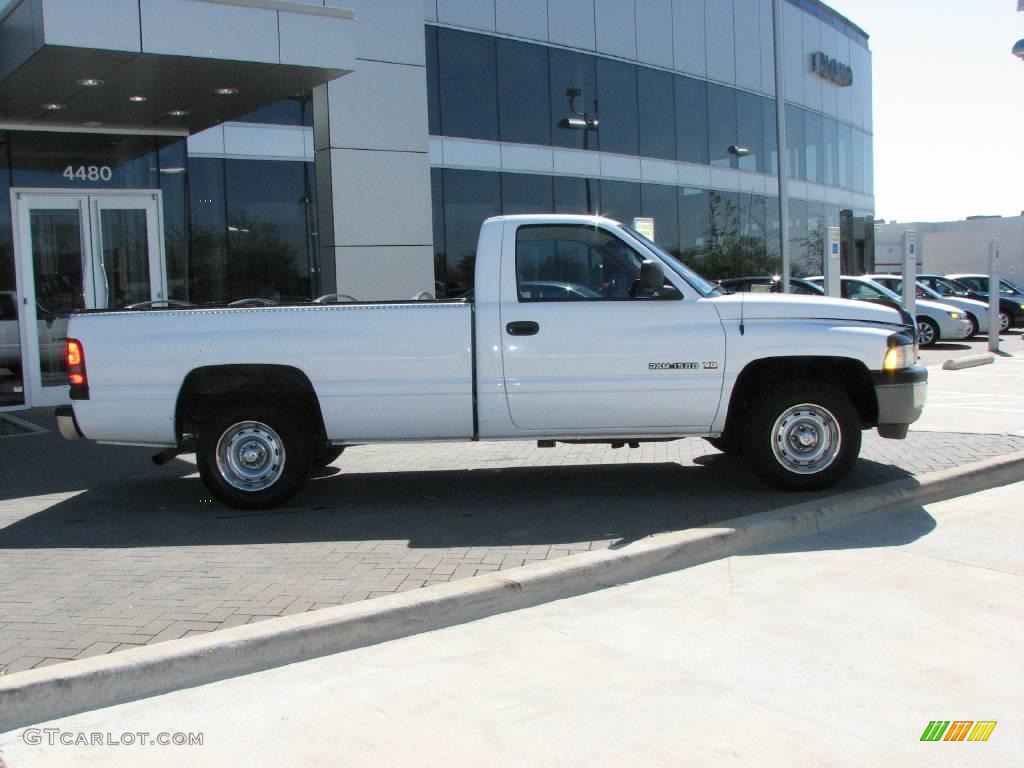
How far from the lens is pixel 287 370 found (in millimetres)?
7215

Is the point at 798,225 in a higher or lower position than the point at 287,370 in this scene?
higher

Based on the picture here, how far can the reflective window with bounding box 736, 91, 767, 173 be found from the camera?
27.9 m

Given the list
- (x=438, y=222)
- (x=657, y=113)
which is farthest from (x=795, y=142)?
(x=438, y=222)

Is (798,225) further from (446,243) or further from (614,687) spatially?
(614,687)

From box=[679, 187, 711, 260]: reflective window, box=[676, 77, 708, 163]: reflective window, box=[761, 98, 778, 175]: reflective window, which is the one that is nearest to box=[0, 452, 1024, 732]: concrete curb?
box=[679, 187, 711, 260]: reflective window

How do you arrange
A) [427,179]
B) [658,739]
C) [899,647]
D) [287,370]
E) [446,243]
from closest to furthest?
[658,739] → [899,647] → [287,370] → [427,179] → [446,243]

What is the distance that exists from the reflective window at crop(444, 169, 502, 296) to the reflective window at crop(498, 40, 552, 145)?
1233 mm

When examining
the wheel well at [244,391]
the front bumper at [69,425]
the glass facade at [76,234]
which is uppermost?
the glass facade at [76,234]

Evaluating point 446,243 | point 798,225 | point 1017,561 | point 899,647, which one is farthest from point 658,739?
point 798,225

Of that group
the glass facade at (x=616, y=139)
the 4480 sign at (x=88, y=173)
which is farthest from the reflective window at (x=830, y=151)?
the 4480 sign at (x=88, y=173)

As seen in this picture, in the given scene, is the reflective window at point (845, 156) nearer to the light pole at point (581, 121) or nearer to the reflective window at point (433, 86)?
the light pole at point (581, 121)

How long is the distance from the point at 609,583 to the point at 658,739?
1.92 metres

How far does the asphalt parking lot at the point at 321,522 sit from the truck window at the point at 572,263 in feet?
5.05

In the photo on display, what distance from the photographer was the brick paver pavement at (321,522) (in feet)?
16.9
